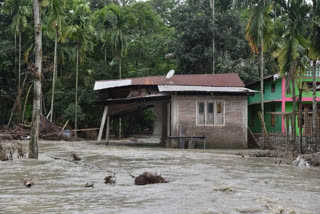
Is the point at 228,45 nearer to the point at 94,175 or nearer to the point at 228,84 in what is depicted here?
the point at 228,84

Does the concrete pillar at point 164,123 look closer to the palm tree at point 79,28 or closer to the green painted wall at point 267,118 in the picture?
the green painted wall at point 267,118

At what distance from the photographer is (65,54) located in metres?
38.0

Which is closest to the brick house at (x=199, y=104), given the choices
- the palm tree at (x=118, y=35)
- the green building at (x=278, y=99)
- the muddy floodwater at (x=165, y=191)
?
the green building at (x=278, y=99)

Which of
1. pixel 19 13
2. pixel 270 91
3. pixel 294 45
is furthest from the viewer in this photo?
pixel 19 13

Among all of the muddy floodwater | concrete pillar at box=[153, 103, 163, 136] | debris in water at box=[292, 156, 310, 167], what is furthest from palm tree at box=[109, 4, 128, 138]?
the muddy floodwater

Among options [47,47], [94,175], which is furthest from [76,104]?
[94,175]

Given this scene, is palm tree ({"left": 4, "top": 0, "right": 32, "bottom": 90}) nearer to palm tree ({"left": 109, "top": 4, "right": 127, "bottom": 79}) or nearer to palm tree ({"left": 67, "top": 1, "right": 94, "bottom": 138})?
palm tree ({"left": 67, "top": 1, "right": 94, "bottom": 138})

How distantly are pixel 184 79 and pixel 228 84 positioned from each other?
2.46 meters

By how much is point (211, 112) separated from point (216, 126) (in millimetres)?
797

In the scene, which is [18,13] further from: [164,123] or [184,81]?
[184,81]

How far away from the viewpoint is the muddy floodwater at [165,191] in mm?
6527

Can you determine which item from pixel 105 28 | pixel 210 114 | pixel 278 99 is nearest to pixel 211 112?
pixel 210 114

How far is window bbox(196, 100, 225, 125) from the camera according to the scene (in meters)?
22.2

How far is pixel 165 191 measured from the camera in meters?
7.96
